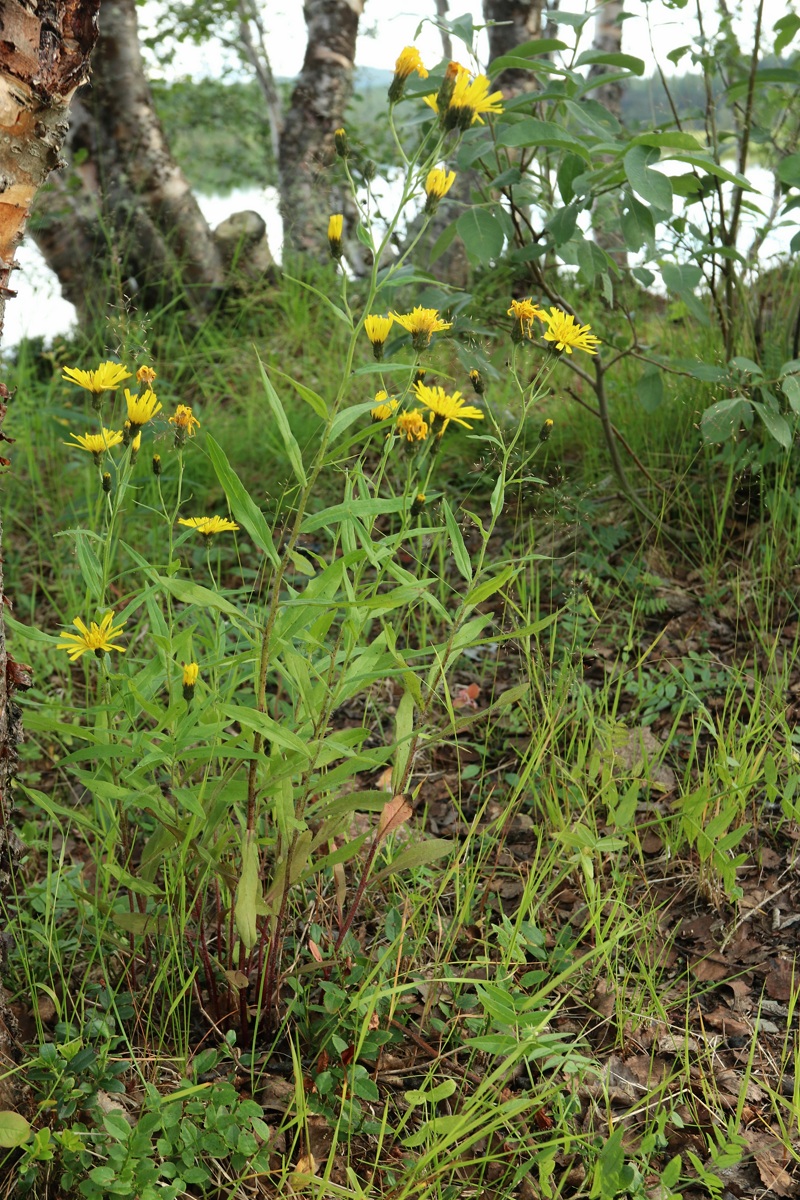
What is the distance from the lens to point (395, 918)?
61.7 inches

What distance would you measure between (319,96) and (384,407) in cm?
446

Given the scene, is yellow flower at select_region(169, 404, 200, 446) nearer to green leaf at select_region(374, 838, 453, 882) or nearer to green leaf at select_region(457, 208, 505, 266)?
green leaf at select_region(374, 838, 453, 882)

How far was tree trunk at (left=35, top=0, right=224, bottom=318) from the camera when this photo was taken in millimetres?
4164

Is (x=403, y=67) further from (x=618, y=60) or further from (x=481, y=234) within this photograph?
(x=618, y=60)

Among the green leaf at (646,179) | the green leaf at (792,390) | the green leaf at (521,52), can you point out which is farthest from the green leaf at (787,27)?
the green leaf at (792,390)

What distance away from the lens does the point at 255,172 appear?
1084 centimetres

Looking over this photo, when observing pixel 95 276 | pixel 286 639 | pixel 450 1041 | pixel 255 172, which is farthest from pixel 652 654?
pixel 255 172

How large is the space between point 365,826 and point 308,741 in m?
0.73

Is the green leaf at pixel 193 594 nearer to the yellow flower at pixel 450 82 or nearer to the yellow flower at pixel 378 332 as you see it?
the yellow flower at pixel 378 332

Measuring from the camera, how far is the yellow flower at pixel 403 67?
1241 millimetres

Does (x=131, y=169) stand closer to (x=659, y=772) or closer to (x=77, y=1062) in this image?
(x=659, y=772)

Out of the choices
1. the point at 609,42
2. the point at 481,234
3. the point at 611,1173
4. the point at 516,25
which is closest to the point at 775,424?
the point at 481,234

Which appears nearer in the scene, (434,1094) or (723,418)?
(434,1094)

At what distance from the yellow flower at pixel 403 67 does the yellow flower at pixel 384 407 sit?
371 millimetres
